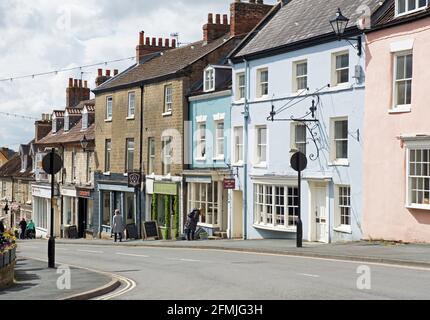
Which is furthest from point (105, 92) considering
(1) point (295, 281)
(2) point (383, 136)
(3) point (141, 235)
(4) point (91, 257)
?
(1) point (295, 281)

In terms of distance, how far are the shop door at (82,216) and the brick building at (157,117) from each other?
3.69 meters

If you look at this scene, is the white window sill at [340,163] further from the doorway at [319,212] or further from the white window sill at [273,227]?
the white window sill at [273,227]

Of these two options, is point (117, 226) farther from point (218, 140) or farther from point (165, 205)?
point (218, 140)

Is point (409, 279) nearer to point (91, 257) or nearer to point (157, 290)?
point (157, 290)

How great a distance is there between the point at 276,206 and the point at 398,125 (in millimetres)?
8265

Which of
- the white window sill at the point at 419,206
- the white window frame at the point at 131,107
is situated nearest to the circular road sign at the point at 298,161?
the white window sill at the point at 419,206

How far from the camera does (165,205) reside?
4144 centimetres

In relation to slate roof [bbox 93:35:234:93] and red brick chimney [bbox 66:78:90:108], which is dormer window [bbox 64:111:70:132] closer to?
red brick chimney [bbox 66:78:90:108]

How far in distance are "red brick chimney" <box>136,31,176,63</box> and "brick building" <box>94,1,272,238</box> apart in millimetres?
67

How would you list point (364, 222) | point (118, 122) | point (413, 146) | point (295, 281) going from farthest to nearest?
point (118, 122) < point (364, 222) < point (413, 146) < point (295, 281)

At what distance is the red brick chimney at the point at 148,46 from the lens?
167 feet

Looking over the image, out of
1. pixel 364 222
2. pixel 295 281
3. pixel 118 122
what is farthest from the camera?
pixel 118 122

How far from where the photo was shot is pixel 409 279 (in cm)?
1656
